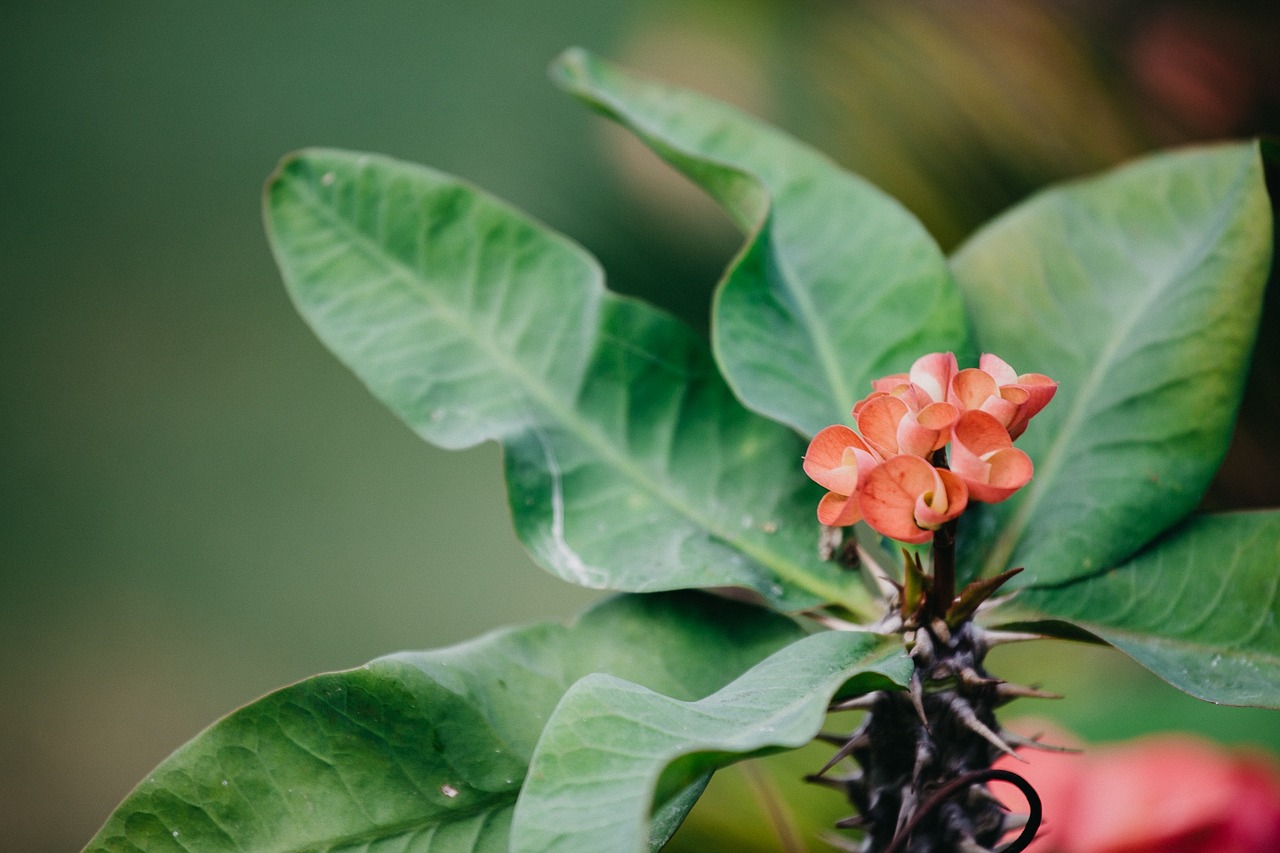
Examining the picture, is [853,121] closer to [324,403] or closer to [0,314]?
[324,403]

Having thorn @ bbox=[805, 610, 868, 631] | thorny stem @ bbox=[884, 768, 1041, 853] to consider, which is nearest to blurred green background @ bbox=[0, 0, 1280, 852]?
thorn @ bbox=[805, 610, 868, 631]

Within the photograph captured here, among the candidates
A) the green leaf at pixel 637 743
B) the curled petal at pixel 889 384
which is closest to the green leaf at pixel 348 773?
the green leaf at pixel 637 743

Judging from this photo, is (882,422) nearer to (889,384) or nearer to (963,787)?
(889,384)

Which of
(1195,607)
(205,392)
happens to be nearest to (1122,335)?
(1195,607)

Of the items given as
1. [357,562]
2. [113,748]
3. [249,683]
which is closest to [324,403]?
[357,562]

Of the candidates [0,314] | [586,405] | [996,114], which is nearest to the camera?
[586,405]

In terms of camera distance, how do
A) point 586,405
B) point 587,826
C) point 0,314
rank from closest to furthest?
point 587,826 < point 586,405 < point 0,314

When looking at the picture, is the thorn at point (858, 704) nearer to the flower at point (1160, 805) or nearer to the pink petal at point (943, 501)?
the pink petal at point (943, 501)
